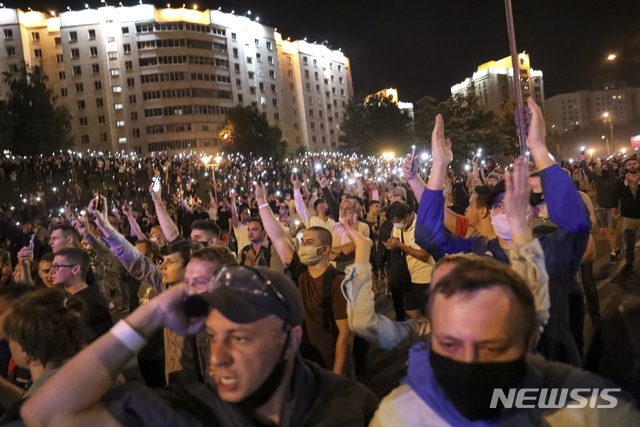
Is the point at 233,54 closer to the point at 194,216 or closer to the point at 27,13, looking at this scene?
the point at 27,13

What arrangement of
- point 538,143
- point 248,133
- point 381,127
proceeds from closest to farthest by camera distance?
point 538,143
point 248,133
point 381,127

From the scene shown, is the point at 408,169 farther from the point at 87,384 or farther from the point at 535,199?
the point at 87,384

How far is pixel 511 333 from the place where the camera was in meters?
1.61

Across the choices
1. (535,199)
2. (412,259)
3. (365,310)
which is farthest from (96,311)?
(535,199)

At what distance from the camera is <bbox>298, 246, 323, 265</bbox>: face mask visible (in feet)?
13.4

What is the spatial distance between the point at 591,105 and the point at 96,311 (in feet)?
553

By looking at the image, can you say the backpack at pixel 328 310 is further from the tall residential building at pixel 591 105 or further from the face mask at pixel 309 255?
the tall residential building at pixel 591 105

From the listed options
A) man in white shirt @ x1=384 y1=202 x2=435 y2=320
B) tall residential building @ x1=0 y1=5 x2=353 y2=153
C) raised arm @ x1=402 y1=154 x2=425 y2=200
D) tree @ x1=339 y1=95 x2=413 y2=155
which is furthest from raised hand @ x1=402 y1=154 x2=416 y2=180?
tall residential building @ x1=0 y1=5 x2=353 y2=153

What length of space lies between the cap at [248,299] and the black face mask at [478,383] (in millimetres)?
576

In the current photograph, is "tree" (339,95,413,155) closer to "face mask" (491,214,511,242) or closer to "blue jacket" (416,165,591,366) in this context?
"face mask" (491,214,511,242)

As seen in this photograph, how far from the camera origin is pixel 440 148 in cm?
358

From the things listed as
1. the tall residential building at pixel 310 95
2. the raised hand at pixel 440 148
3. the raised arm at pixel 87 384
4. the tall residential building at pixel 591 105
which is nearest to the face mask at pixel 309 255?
the raised hand at pixel 440 148

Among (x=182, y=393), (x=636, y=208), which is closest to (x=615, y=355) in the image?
(x=182, y=393)

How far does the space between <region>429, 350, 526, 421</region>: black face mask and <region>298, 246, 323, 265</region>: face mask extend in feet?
8.29
